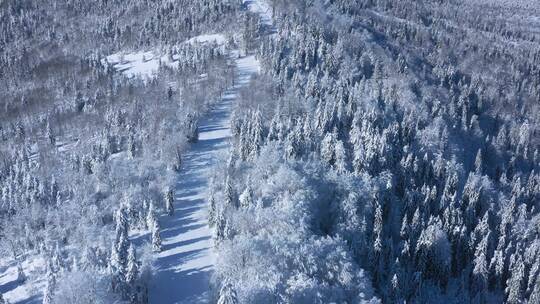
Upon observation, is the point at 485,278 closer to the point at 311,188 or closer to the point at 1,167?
the point at 311,188

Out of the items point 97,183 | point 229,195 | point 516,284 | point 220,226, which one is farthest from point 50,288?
point 516,284

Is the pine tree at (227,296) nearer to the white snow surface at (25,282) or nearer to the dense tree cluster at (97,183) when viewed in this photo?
the dense tree cluster at (97,183)

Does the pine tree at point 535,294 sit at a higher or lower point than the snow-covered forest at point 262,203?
lower

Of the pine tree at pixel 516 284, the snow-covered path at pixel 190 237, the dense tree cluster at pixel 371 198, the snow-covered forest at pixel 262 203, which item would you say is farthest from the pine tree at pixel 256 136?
the pine tree at pixel 516 284

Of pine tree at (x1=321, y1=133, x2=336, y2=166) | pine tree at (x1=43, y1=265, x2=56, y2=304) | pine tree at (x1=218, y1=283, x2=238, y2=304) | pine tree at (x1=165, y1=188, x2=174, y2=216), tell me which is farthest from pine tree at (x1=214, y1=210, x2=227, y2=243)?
pine tree at (x1=321, y1=133, x2=336, y2=166)

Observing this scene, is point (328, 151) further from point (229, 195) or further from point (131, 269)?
point (131, 269)

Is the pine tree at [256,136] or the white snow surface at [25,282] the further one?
the pine tree at [256,136]

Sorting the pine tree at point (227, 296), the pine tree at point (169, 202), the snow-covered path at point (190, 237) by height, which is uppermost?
the pine tree at point (227, 296)

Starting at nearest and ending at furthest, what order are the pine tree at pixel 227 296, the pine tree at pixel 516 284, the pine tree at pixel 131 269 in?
the pine tree at pixel 227 296 → the pine tree at pixel 131 269 → the pine tree at pixel 516 284
